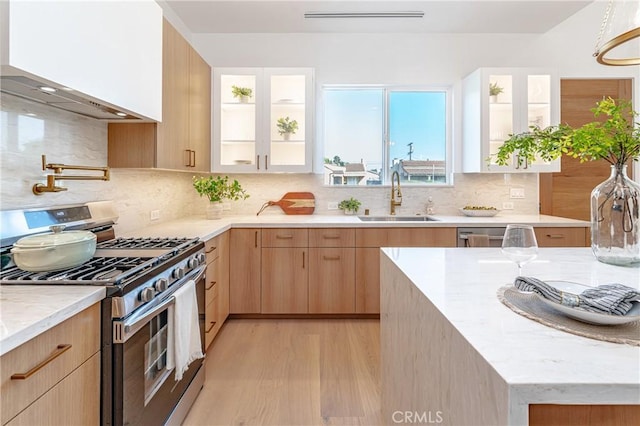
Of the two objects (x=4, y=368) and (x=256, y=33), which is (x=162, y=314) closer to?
(x=4, y=368)

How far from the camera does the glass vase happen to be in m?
1.36

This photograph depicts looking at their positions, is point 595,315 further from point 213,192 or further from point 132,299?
point 213,192

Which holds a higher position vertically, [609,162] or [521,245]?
[609,162]

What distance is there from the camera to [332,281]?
10.4 ft

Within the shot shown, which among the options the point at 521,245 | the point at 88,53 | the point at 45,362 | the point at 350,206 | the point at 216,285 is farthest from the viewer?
the point at 350,206

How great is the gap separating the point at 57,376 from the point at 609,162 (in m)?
2.01

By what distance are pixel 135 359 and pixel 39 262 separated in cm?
52

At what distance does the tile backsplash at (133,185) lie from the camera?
1.61m

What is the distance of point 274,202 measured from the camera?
148 inches

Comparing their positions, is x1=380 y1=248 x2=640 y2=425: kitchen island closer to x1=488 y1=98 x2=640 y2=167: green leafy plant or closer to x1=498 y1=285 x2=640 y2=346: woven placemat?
x1=498 y1=285 x2=640 y2=346: woven placemat

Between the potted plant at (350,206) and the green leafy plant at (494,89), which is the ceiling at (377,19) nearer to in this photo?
the green leafy plant at (494,89)

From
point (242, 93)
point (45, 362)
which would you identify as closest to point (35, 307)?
point (45, 362)

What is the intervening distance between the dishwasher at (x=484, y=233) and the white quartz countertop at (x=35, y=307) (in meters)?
2.77

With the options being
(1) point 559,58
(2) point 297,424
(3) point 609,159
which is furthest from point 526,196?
(2) point 297,424
